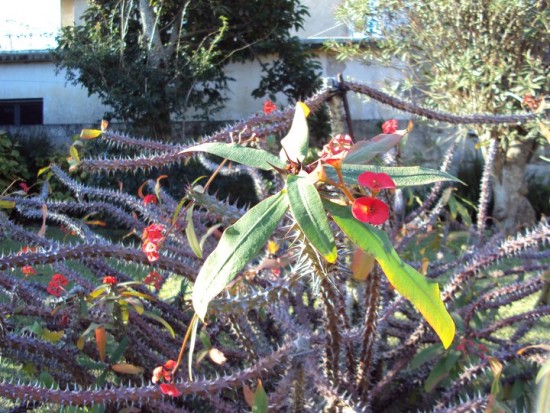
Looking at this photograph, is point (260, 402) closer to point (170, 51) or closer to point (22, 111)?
point (170, 51)

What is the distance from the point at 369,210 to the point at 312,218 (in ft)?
0.19

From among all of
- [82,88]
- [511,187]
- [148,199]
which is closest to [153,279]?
[148,199]

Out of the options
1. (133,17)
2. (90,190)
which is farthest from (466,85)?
(90,190)

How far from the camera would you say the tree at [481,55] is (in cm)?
543

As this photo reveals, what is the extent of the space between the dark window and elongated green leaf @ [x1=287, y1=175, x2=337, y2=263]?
30.3 feet

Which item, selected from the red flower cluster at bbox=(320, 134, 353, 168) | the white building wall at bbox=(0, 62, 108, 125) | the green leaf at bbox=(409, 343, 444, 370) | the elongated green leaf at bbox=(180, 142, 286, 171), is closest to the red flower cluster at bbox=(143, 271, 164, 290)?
the green leaf at bbox=(409, 343, 444, 370)

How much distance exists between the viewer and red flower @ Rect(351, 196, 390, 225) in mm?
610

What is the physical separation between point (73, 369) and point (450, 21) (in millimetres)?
5177

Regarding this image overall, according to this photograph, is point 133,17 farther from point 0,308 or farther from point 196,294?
point 196,294

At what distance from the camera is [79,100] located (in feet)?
28.8

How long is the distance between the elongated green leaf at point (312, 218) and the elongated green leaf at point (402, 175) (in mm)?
86

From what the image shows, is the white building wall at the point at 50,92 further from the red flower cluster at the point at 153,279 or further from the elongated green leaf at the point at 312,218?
the elongated green leaf at the point at 312,218

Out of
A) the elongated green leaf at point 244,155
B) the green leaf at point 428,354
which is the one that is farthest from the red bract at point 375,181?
the green leaf at point 428,354

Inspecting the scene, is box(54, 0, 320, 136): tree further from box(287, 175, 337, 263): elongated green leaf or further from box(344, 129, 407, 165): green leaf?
Answer: box(287, 175, 337, 263): elongated green leaf
